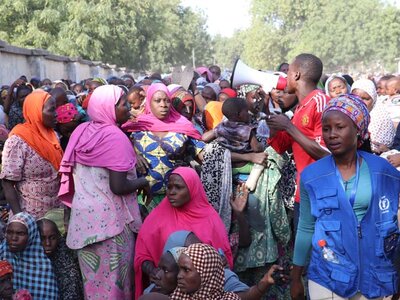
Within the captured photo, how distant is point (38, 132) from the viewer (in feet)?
17.4

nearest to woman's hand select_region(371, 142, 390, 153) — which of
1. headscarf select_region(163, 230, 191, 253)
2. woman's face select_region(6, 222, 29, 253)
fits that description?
headscarf select_region(163, 230, 191, 253)

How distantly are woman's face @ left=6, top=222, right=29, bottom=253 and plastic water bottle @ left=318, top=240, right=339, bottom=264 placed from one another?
2199 mm

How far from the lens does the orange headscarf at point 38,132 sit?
5195 millimetres

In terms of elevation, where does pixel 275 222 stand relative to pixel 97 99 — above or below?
below

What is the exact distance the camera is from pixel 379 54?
64438 millimetres

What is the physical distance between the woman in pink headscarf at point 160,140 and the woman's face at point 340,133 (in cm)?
249

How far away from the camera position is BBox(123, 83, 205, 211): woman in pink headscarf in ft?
19.7

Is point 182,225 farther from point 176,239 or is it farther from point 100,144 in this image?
point 100,144

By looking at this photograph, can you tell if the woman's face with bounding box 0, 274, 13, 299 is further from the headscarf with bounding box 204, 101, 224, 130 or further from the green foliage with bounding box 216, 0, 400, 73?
the green foliage with bounding box 216, 0, 400, 73

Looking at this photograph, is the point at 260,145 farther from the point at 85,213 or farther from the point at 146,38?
the point at 146,38

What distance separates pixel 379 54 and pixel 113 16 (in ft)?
113

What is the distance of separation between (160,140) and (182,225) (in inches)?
Answer: 42.1

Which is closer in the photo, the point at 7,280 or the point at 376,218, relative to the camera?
the point at 376,218

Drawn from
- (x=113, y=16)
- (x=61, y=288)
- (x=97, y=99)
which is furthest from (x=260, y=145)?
(x=113, y=16)
